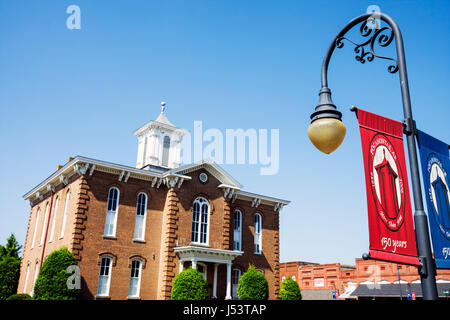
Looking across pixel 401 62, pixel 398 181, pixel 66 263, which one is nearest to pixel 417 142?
pixel 398 181

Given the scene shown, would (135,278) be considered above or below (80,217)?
below

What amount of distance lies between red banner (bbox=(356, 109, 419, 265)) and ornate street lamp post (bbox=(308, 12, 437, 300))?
23 cm

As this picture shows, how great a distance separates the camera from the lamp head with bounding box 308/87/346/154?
563cm

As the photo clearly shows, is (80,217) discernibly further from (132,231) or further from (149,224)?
(149,224)

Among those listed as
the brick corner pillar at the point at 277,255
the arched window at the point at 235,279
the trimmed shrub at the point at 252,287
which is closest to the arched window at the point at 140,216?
the trimmed shrub at the point at 252,287

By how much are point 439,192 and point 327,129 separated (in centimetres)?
219

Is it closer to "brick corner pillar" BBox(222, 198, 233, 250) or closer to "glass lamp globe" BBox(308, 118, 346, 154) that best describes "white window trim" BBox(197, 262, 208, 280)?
"brick corner pillar" BBox(222, 198, 233, 250)

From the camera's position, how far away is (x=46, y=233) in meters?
30.5

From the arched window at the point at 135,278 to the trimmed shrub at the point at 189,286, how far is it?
2.87 metres

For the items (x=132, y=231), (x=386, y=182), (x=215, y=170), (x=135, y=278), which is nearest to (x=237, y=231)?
(x=215, y=170)

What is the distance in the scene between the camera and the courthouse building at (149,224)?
26250 millimetres

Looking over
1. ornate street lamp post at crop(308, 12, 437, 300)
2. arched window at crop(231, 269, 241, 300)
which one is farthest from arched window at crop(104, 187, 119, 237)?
ornate street lamp post at crop(308, 12, 437, 300)

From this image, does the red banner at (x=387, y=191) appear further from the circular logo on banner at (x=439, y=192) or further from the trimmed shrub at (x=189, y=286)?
the trimmed shrub at (x=189, y=286)

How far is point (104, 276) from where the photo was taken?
85.5 feet
